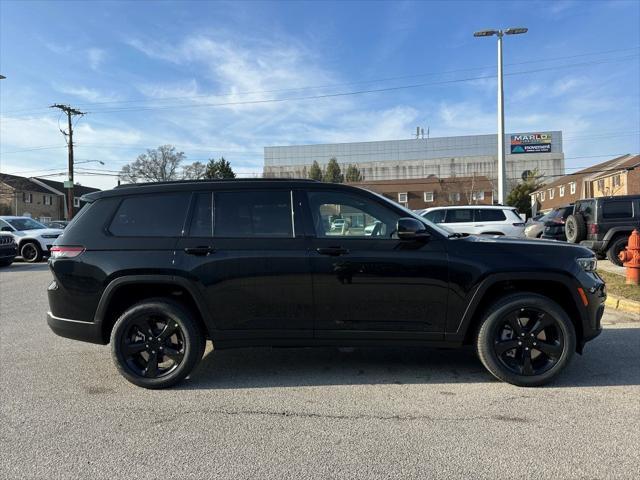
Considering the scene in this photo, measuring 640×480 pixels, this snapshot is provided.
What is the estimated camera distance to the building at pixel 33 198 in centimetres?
4641

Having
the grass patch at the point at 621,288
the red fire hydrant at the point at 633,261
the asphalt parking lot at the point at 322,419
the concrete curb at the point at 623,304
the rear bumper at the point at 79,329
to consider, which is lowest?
the asphalt parking lot at the point at 322,419

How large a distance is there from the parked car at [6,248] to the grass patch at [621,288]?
653 inches

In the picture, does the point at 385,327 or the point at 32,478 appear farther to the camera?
the point at 385,327

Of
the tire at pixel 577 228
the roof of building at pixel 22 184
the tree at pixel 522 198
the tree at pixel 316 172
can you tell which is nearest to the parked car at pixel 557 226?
the tire at pixel 577 228

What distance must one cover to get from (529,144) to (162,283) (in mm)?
102902

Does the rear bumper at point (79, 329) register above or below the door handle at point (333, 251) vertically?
below

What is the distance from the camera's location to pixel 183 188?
4262mm

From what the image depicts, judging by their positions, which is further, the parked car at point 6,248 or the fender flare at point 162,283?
the parked car at point 6,248

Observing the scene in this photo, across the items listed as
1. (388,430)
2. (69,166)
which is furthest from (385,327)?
(69,166)

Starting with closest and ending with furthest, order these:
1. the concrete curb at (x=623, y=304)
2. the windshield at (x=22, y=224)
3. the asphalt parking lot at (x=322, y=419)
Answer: the asphalt parking lot at (x=322, y=419), the concrete curb at (x=623, y=304), the windshield at (x=22, y=224)

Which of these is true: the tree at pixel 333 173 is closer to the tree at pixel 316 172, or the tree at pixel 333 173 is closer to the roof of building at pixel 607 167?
the tree at pixel 316 172

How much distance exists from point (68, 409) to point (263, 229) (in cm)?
219

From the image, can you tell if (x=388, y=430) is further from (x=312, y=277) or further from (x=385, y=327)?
(x=312, y=277)

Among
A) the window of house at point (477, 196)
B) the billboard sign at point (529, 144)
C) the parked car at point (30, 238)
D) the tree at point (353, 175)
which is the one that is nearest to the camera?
the parked car at point (30, 238)
